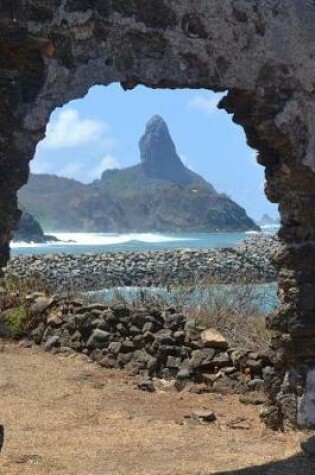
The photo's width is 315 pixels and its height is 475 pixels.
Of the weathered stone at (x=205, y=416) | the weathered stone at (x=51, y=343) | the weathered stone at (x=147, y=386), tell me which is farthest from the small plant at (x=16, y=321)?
the weathered stone at (x=205, y=416)

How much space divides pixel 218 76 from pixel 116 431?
3036 millimetres

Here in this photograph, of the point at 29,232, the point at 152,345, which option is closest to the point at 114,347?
the point at 152,345

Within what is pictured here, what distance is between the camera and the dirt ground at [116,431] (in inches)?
211

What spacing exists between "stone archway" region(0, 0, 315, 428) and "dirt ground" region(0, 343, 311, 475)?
64cm

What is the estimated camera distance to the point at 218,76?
5.69m

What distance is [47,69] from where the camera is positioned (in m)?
4.85

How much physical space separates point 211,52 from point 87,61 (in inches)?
40.7

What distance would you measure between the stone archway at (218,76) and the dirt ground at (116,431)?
2.10 ft

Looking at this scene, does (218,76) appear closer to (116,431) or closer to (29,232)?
(116,431)

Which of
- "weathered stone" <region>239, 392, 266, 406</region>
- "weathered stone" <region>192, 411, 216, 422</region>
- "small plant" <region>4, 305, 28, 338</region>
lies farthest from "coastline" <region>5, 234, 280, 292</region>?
"weathered stone" <region>192, 411, 216, 422</region>

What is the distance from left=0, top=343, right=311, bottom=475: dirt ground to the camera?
5371 mm

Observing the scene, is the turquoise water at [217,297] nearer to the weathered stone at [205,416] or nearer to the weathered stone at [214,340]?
the weathered stone at [214,340]

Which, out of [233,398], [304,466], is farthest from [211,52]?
[233,398]

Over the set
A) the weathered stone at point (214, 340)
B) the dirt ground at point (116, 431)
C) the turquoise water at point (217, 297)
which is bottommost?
the dirt ground at point (116, 431)
